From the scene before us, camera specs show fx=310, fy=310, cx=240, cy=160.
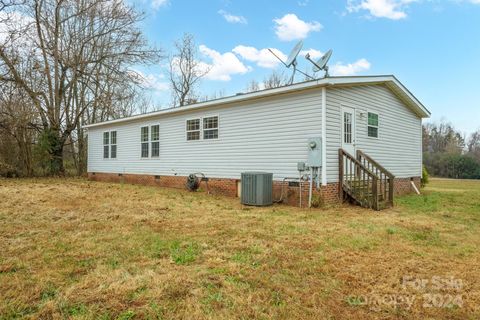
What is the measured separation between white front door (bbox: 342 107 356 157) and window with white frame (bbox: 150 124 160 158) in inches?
305

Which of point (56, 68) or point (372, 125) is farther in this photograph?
point (56, 68)

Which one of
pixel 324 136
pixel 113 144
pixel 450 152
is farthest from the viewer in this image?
pixel 450 152

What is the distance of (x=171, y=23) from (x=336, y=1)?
8900 mm

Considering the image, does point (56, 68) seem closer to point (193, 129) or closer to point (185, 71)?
point (193, 129)

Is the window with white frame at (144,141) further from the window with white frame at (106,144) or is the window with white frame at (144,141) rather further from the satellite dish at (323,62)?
the satellite dish at (323,62)

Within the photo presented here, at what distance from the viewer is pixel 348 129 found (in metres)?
8.84

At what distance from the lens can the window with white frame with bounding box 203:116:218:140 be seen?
10.7 metres

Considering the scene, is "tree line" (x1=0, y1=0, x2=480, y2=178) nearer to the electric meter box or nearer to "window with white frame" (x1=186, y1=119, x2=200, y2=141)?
"window with white frame" (x1=186, y1=119, x2=200, y2=141)

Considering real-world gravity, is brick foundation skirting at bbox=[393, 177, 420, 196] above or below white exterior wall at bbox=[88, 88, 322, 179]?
below

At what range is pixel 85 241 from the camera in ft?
15.0

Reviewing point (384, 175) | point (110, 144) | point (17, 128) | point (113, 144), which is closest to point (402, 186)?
point (384, 175)

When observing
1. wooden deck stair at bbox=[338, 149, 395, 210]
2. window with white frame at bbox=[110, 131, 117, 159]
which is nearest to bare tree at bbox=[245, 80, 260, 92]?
window with white frame at bbox=[110, 131, 117, 159]

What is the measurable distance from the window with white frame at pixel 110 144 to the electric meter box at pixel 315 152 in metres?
11.1

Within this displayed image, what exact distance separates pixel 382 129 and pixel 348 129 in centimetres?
221
